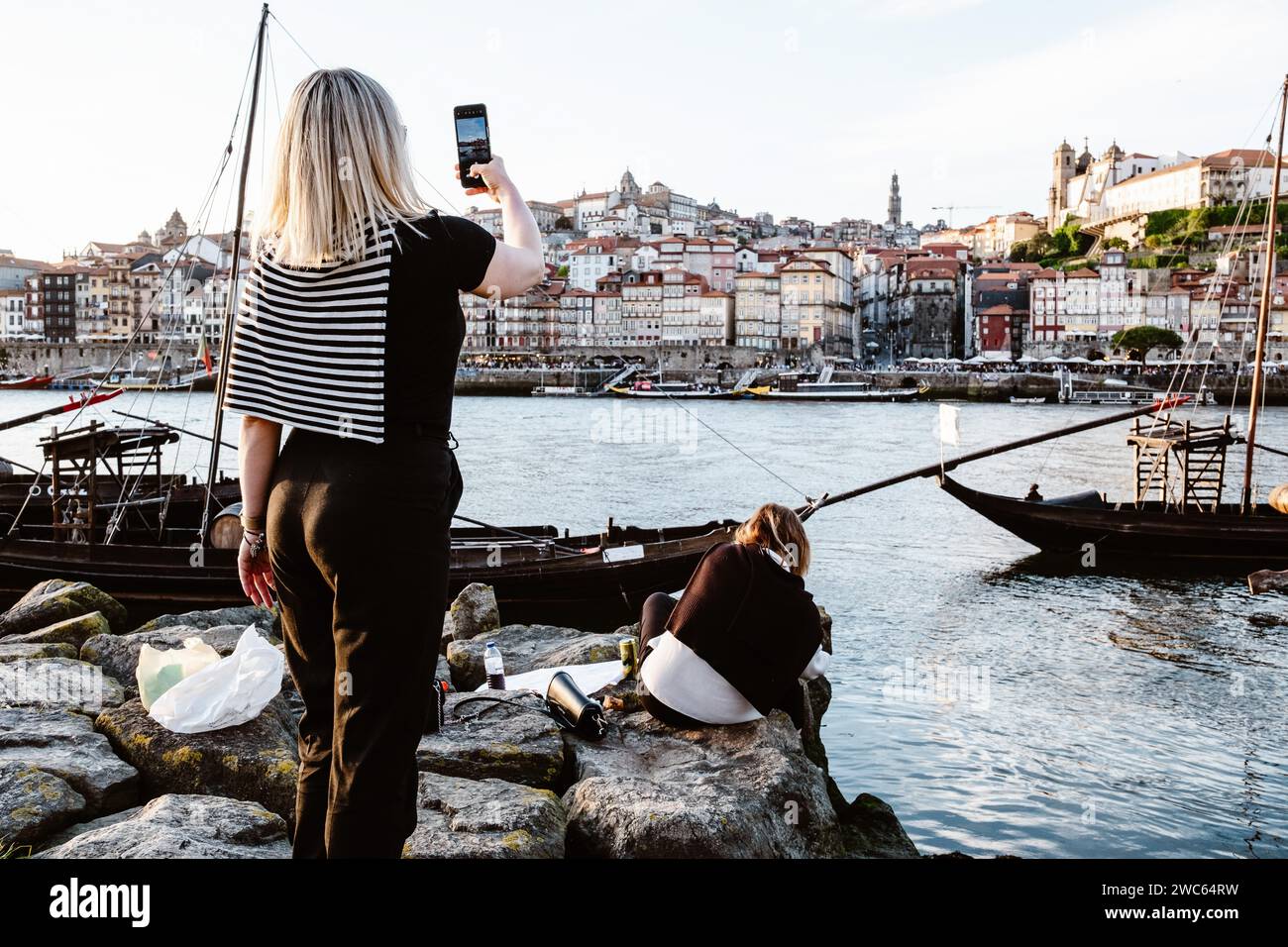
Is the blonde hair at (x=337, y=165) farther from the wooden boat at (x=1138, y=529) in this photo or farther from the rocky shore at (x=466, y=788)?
the wooden boat at (x=1138, y=529)

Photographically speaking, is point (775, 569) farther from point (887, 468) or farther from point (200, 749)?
point (887, 468)

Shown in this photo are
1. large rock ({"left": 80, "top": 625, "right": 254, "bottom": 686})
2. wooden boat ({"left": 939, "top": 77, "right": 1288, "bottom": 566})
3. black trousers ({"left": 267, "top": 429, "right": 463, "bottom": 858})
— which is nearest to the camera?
black trousers ({"left": 267, "top": 429, "right": 463, "bottom": 858})

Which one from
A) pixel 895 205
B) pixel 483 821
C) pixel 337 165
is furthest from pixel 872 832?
pixel 895 205

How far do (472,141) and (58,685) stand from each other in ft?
12.2

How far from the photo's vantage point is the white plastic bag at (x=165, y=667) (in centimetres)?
416

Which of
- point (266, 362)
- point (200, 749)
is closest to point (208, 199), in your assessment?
point (200, 749)

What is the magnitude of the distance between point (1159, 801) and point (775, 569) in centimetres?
408

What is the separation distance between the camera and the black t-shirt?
1953 millimetres

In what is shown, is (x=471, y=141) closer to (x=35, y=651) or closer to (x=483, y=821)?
(x=483, y=821)

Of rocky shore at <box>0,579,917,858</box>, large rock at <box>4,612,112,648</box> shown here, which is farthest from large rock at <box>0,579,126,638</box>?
rocky shore at <box>0,579,917,858</box>

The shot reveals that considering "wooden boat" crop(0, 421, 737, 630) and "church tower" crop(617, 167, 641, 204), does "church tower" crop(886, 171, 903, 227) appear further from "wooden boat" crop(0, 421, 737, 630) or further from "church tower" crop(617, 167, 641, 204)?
"wooden boat" crop(0, 421, 737, 630)

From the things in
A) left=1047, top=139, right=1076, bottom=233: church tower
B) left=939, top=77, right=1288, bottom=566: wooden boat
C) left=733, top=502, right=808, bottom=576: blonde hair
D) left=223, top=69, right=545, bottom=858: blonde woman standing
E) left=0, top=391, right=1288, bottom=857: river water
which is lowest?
left=0, top=391, right=1288, bottom=857: river water

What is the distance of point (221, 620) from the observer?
24.5 feet

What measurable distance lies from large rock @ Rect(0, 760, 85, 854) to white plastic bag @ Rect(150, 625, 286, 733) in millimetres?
434
